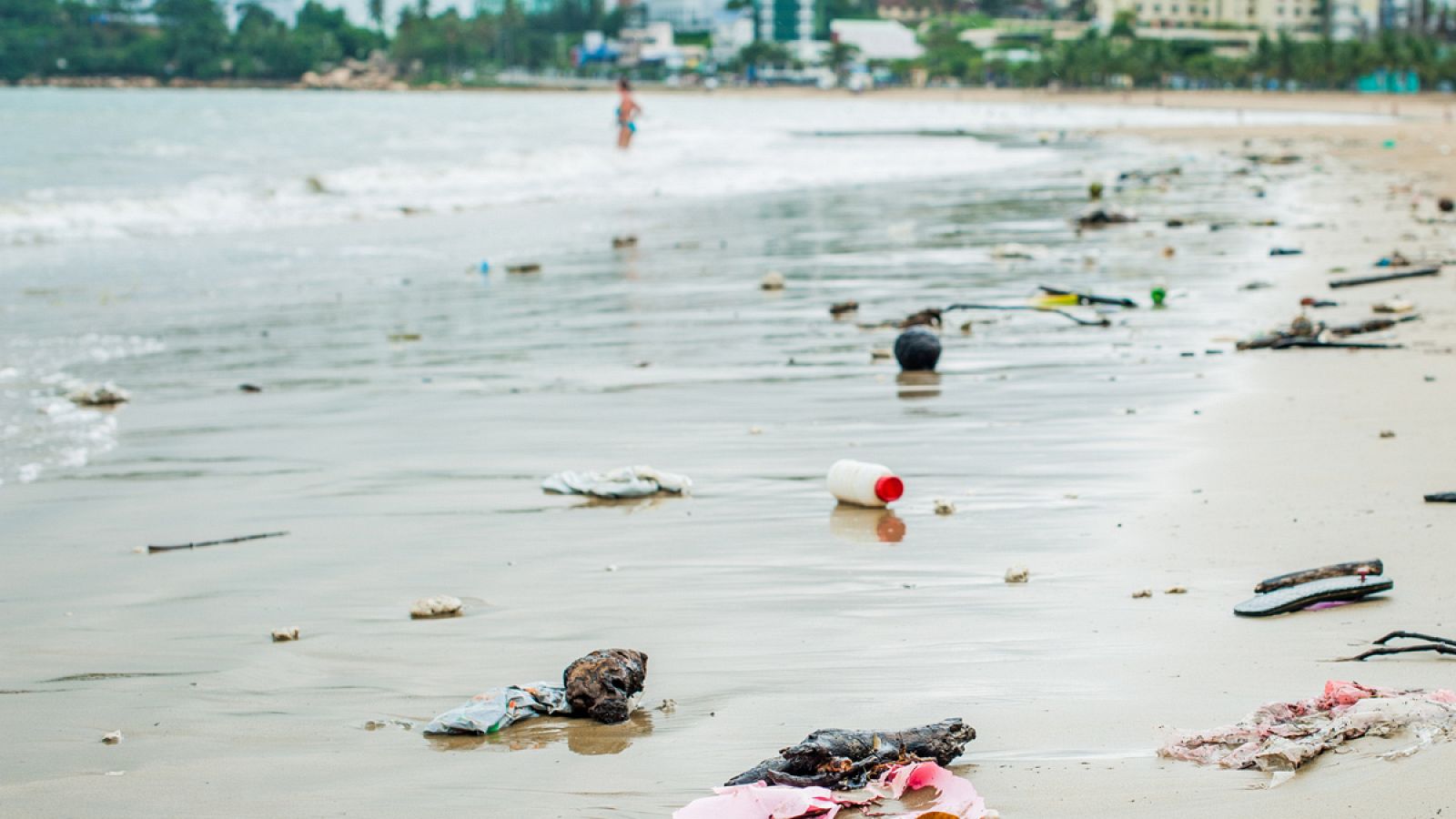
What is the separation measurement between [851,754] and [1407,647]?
1.45 m

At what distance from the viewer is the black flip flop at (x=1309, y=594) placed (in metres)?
4.05

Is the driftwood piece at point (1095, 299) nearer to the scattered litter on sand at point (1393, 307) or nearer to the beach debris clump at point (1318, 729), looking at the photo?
the scattered litter on sand at point (1393, 307)

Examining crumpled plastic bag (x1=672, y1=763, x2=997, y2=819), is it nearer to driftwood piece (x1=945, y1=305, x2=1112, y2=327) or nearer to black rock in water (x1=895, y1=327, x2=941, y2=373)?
black rock in water (x1=895, y1=327, x2=941, y2=373)

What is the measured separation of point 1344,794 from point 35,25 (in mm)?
177234

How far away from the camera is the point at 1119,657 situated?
379 cm

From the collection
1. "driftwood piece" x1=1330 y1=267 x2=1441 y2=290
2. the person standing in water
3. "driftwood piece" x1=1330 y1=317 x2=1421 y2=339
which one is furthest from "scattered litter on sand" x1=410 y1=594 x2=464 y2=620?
the person standing in water

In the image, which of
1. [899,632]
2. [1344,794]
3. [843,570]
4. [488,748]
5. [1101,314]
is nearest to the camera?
[1344,794]

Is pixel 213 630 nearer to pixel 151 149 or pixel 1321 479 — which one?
pixel 1321 479

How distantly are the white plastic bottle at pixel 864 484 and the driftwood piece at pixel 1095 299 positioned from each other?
5201mm

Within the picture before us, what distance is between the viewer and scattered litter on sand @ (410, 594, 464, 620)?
4.46 meters

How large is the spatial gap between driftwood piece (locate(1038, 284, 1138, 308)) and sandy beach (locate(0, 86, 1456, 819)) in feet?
0.94

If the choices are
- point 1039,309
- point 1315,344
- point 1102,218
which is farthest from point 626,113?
point 1315,344

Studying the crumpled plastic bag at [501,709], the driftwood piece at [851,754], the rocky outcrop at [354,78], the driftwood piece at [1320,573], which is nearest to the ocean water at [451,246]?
the crumpled plastic bag at [501,709]

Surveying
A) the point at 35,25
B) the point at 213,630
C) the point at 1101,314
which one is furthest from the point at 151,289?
the point at 35,25
